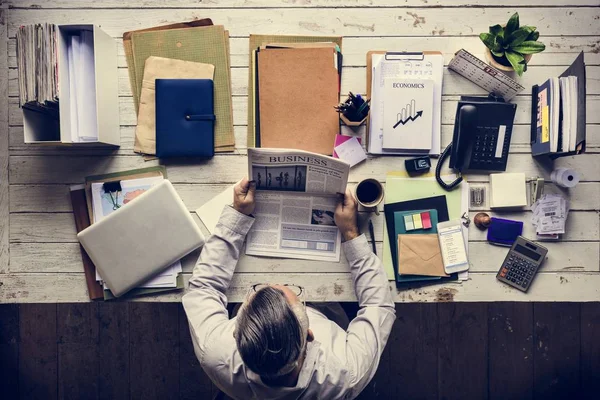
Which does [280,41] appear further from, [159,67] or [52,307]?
[52,307]

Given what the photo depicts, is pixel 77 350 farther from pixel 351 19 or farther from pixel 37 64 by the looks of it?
pixel 351 19

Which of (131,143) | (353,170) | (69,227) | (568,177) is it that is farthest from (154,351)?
(568,177)

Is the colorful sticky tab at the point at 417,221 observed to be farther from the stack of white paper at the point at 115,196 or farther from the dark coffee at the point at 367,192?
the stack of white paper at the point at 115,196

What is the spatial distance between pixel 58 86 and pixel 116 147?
272 mm

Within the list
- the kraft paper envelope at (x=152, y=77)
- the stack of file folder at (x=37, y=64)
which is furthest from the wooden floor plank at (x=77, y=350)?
the stack of file folder at (x=37, y=64)

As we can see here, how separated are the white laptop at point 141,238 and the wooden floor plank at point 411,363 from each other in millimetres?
1101

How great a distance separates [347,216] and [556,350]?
1.37 metres

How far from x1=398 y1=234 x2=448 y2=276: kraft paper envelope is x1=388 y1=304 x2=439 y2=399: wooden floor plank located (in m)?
0.63

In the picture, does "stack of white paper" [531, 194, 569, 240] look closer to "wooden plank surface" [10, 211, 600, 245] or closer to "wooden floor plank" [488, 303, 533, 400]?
"wooden plank surface" [10, 211, 600, 245]

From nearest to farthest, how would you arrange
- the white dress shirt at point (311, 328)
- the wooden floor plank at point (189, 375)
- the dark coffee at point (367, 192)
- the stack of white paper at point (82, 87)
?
the white dress shirt at point (311, 328), the stack of white paper at point (82, 87), the dark coffee at point (367, 192), the wooden floor plank at point (189, 375)

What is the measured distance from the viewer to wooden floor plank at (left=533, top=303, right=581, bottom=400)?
205 centimetres

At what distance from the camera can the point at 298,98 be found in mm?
1483

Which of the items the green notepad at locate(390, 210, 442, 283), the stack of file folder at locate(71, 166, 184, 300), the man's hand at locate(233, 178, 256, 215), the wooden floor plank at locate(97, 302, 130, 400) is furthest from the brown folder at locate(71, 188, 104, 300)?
the green notepad at locate(390, 210, 442, 283)

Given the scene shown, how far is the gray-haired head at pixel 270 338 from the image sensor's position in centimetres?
111
